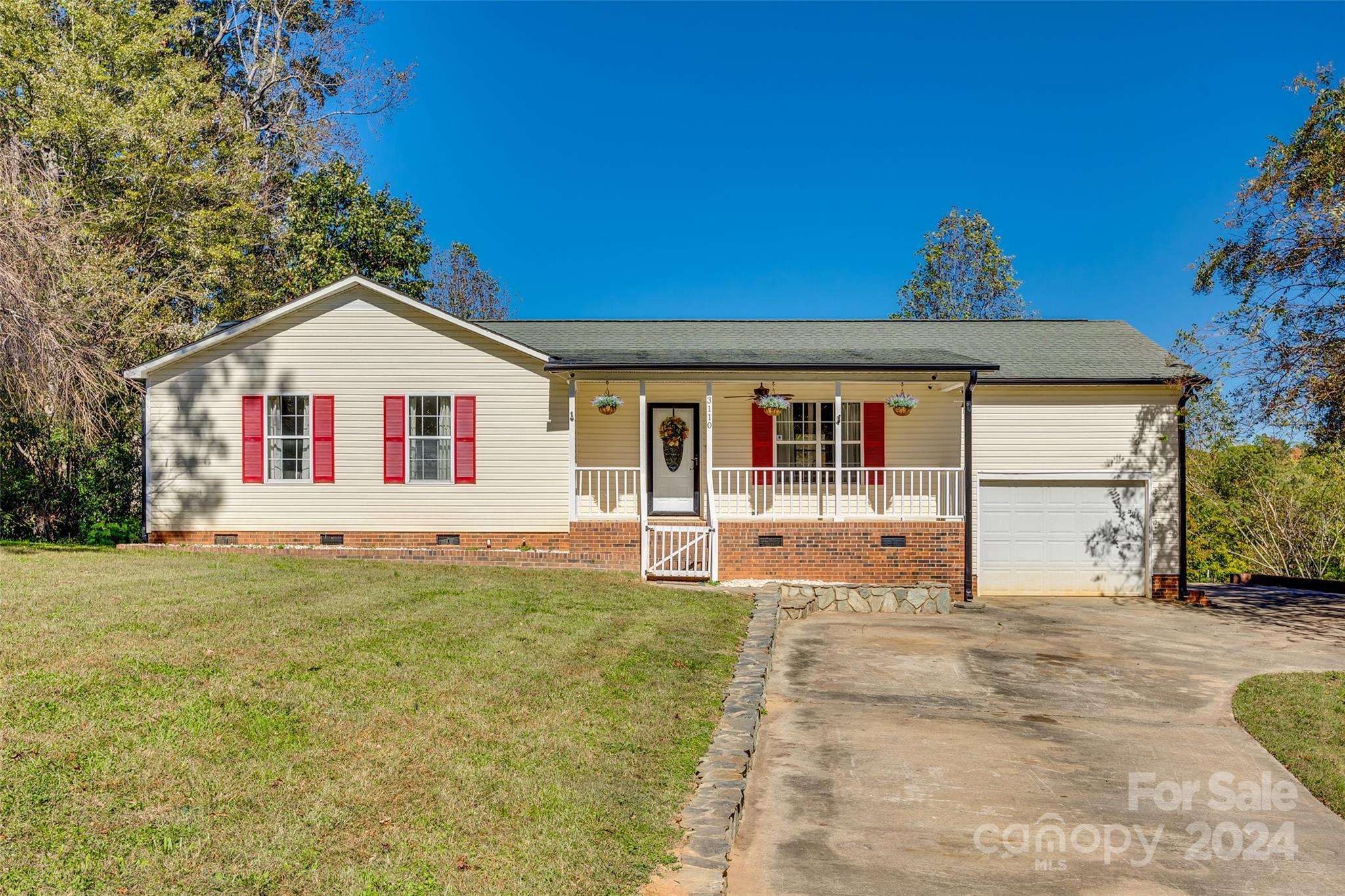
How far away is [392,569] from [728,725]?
7173 millimetres

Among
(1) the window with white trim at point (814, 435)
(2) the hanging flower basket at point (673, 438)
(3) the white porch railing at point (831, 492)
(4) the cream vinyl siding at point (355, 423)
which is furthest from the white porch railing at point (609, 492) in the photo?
(1) the window with white trim at point (814, 435)

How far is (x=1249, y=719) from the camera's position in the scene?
7.07m

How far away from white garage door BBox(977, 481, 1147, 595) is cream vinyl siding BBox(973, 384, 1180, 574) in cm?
23

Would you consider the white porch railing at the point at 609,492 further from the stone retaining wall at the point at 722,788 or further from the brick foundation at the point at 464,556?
the stone retaining wall at the point at 722,788

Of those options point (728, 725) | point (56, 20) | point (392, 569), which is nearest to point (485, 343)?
point (392, 569)

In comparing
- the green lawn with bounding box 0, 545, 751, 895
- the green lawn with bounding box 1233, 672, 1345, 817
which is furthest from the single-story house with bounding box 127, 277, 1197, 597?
the green lawn with bounding box 1233, 672, 1345, 817

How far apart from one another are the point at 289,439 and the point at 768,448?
8263mm

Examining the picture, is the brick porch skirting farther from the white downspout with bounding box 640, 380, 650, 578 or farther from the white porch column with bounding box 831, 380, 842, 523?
the white porch column with bounding box 831, 380, 842, 523

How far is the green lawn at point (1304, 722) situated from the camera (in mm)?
5723

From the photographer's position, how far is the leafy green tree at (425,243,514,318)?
123 feet

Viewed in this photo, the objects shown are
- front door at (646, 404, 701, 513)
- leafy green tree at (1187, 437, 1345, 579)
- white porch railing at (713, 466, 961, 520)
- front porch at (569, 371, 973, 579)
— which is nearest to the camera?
white porch railing at (713, 466, 961, 520)

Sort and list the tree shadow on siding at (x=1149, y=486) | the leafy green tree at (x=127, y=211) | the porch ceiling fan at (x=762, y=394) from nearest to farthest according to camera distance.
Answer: the leafy green tree at (x=127, y=211), the porch ceiling fan at (x=762, y=394), the tree shadow on siding at (x=1149, y=486)

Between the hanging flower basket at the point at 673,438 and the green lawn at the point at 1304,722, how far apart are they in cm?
931

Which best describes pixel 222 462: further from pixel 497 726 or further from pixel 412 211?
pixel 412 211
